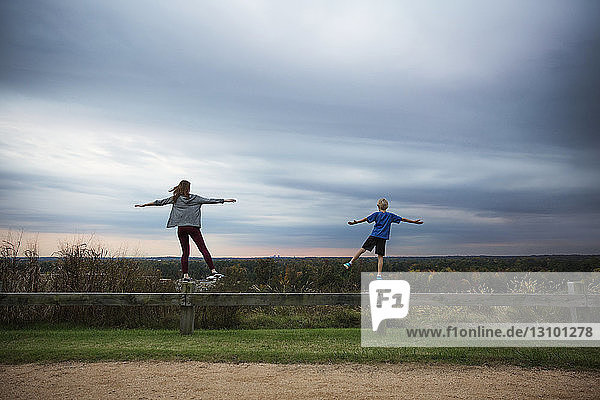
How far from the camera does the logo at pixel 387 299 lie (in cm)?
898

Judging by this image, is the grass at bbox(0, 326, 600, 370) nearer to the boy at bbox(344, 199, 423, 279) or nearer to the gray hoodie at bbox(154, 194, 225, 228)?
the boy at bbox(344, 199, 423, 279)

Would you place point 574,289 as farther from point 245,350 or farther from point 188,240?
point 188,240

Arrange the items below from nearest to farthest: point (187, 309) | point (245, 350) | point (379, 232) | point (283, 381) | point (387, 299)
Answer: point (283, 381) → point (245, 350) → point (379, 232) → point (187, 309) → point (387, 299)

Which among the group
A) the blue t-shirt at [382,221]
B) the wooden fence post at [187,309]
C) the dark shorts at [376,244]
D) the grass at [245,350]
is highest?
the blue t-shirt at [382,221]

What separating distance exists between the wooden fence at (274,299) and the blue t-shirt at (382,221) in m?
1.23

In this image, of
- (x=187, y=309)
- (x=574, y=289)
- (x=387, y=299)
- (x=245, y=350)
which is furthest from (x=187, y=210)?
(x=574, y=289)

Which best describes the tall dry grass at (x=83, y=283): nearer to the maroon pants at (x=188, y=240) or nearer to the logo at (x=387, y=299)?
the maroon pants at (x=188, y=240)

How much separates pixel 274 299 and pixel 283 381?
2.85m

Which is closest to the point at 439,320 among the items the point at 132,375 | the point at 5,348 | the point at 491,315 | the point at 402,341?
the point at 491,315

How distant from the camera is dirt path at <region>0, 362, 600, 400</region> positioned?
5.69 meters

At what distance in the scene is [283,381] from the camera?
20.4ft

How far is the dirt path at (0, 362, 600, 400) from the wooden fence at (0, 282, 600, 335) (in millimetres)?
1797

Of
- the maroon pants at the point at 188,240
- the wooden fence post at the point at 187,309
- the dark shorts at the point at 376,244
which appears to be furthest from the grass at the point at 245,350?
the dark shorts at the point at 376,244

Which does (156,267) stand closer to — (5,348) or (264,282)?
(264,282)
